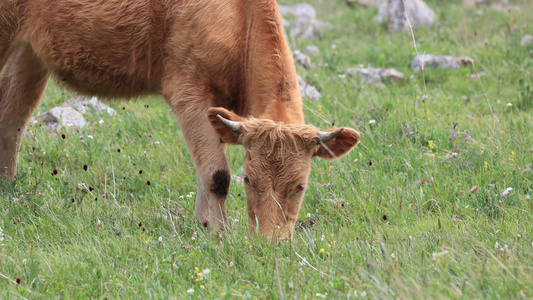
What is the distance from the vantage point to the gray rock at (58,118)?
25.1 feet

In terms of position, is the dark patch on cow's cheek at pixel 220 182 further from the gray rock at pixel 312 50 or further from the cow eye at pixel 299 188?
the gray rock at pixel 312 50

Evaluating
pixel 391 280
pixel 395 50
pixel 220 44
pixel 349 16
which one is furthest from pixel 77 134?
pixel 349 16

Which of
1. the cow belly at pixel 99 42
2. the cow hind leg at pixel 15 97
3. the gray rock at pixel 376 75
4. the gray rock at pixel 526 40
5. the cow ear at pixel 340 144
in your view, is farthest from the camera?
the gray rock at pixel 526 40

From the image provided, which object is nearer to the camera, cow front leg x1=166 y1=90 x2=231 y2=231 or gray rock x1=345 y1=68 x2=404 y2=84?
cow front leg x1=166 y1=90 x2=231 y2=231

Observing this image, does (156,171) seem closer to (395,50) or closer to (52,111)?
(52,111)

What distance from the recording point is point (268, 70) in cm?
520

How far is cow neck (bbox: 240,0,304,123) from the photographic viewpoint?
5.12 metres

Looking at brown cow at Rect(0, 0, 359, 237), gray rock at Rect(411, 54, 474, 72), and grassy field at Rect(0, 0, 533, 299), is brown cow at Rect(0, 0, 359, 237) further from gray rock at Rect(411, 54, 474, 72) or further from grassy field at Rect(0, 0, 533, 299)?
gray rock at Rect(411, 54, 474, 72)

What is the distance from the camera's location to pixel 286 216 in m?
4.68

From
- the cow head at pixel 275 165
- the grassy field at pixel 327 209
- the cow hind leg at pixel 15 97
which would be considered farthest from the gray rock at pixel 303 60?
the cow head at pixel 275 165

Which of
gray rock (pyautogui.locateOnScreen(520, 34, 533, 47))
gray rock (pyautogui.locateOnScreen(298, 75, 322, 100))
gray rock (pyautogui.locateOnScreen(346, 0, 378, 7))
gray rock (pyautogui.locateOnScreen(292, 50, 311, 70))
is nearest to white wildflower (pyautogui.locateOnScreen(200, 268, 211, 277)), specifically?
gray rock (pyautogui.locateOnScreen(298, 75, 322, 100))

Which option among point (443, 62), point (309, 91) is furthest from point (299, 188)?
point (443, 62)

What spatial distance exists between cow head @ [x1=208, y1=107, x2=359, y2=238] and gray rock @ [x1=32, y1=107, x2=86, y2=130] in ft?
11.4

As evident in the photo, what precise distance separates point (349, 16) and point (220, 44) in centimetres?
968
